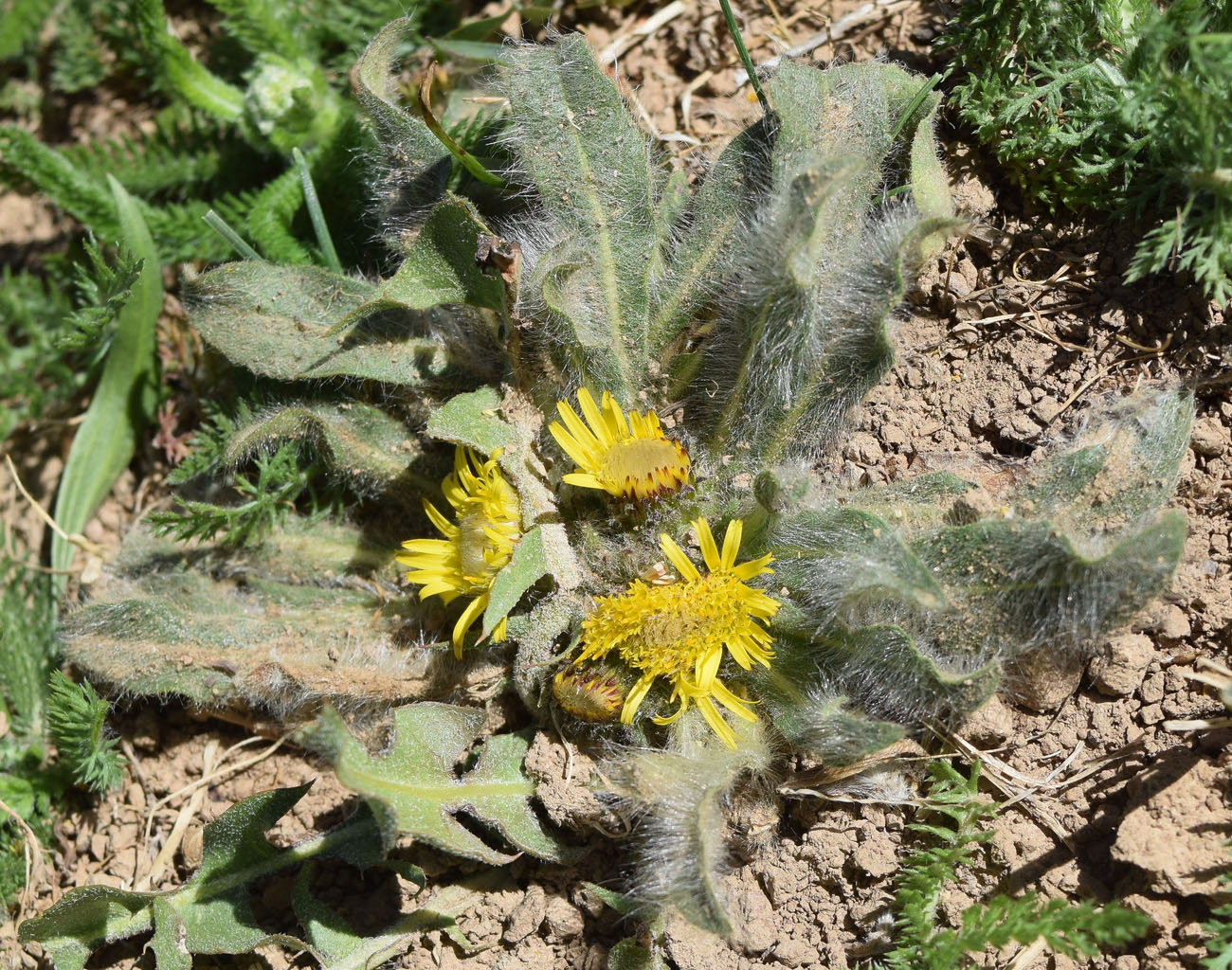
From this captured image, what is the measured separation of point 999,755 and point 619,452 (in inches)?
46.8

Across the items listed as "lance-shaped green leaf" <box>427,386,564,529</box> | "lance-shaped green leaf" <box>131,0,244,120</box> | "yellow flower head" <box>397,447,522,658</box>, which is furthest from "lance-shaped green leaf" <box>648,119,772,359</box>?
"lance-shaped green leaf" <box>131,0,244,120</box>

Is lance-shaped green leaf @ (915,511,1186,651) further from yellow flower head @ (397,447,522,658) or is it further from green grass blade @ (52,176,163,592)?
green grass blade @ (52,176,163,592)

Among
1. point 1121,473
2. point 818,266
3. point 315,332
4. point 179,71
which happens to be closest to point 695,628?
point 818,266

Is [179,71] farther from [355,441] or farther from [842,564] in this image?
[842,564]

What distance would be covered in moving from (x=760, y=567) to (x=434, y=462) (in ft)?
3.53

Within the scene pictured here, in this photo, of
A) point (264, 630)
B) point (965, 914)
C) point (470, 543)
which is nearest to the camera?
point (965, 914)

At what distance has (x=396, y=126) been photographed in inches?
110

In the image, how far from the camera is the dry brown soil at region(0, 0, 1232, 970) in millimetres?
2293

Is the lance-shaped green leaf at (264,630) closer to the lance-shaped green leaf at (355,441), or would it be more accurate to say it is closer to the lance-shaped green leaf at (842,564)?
the lance-shaped green leaf at (355,441)

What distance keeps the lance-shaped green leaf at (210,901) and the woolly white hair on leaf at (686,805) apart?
0.73m

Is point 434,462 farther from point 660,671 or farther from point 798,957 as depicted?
point 798,957

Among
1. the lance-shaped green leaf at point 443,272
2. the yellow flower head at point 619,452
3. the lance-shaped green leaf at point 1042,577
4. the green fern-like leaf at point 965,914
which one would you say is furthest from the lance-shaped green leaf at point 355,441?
the green fern-like leaf at point 965,914

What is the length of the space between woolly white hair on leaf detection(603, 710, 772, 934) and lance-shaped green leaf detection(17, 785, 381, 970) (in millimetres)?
730

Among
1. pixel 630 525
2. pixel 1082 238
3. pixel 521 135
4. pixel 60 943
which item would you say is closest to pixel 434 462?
pixel 630 525
